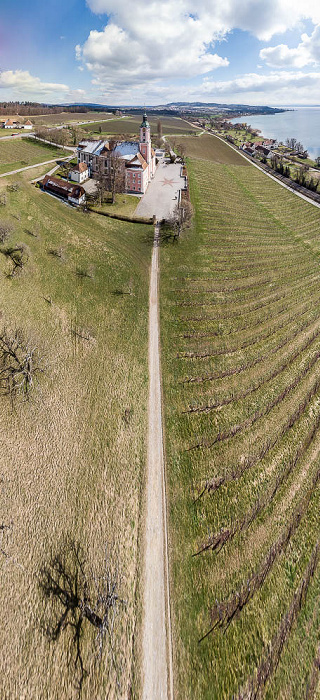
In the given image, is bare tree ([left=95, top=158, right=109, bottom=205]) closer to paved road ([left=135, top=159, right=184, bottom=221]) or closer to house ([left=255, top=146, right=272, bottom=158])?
paved road ([left=135, top=159, right=184, bottom=221])

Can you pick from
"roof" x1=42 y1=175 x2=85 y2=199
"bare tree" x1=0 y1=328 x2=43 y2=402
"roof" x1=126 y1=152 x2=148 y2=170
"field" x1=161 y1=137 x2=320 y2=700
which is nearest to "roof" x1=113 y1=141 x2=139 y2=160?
"roof" x1=126 y1=152 x2=148 y2=170

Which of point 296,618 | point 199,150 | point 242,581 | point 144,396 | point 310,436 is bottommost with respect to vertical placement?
point 296,618

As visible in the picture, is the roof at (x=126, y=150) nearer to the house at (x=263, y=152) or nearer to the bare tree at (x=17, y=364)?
the bare tree at (x=17, y=364)

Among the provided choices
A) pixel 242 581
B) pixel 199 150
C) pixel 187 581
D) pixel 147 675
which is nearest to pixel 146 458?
pixel 187 581

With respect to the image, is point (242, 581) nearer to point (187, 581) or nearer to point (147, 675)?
point (187, 581)

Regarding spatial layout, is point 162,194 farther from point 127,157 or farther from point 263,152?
point 263,152
